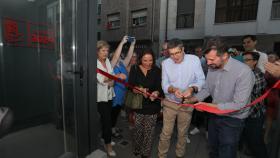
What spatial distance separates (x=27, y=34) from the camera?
66.9 inches

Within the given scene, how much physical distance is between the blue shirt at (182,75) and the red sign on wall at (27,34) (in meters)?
1.52

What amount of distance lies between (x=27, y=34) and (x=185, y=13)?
41.9 ft

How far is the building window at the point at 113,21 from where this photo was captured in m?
16.9

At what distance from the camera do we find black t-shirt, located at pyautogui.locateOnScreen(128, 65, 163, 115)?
9.14 feet

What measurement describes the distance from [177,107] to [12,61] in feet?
6.58

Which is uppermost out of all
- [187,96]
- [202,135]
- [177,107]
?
[187,96]

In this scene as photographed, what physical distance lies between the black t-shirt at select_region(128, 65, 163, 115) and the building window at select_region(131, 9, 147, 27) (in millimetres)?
13002

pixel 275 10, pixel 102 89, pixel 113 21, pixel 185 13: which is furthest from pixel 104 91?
pixel 113 21

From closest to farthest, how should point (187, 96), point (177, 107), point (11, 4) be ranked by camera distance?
point (11, 4) < point (187, 96) < point (177, 107)

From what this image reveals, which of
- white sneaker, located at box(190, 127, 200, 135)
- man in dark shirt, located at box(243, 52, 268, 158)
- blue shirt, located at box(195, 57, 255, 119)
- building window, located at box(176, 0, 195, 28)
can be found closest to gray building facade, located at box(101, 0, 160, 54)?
building window, located at box(176, 0, 195, 28)

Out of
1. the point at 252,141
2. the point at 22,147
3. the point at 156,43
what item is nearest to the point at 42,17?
the point at 22,147

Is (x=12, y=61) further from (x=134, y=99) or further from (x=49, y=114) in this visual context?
(x=134, y=99)

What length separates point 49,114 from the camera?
197cm

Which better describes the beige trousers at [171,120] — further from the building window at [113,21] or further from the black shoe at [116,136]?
the building window at [113,21]
